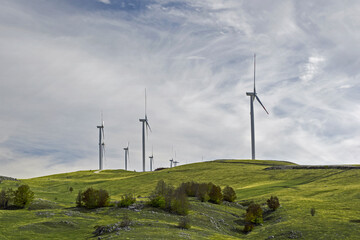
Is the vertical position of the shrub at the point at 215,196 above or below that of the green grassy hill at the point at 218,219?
above

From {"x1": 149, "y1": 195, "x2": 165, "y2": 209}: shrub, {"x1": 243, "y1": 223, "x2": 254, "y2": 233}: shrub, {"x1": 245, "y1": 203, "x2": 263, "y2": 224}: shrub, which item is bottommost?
{"x1": 243, "y1": 223, "x2": 254, "y2": 233}: shrub

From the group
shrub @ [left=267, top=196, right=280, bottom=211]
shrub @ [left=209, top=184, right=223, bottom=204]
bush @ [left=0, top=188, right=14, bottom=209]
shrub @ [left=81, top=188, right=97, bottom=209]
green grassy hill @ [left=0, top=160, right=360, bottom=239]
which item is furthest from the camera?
shrub @ [left=209, top=184, right=223, bottom=204]

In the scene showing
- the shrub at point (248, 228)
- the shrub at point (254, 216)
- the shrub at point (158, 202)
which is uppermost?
the shrub at point (158, 202)

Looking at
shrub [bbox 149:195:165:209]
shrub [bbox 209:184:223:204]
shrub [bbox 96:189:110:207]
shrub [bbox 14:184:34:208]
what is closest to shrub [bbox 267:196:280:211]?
shrub [bbox 209:184:223:204]

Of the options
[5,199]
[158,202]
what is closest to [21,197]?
[5,199]

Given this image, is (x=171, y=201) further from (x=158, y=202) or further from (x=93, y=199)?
(x=93, y=199)

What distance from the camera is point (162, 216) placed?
5109 centimetres

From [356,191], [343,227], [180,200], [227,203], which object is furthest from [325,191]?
[180,200]

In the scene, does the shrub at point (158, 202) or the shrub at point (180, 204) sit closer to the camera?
the shrub at point (180, 204)

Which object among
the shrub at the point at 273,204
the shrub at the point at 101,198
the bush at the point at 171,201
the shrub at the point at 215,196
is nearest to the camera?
the bush at the point at 171,201

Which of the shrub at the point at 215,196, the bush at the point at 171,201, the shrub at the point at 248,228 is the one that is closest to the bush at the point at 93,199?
the bush at the point at 171,201

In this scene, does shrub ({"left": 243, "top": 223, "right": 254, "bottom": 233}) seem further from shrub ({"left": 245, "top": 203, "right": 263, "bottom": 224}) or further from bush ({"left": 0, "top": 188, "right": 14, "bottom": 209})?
bush ({"left": 0, "top": 188, "right": 14, "bottom": 209})

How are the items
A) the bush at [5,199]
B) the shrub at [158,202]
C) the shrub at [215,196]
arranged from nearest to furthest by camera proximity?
the bush at [5,199]
the shrub at [158,202]
the shrub at [215,196]

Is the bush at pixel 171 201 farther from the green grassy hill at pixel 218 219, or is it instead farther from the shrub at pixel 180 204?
the green grassy hill at pixel 218 219
